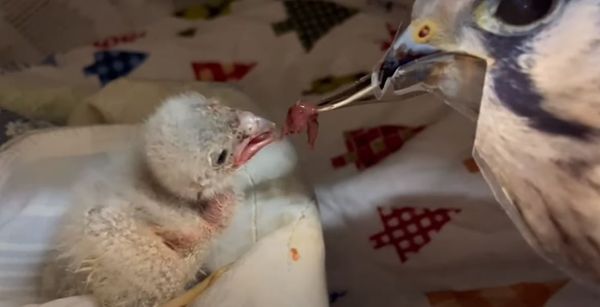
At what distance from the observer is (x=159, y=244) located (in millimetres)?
718

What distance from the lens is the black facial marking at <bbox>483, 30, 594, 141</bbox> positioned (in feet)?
1.52

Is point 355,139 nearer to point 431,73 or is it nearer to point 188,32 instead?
point 188,32

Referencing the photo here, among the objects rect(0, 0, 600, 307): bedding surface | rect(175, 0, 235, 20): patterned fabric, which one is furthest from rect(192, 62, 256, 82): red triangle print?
rect(175, 0, 235, 20): patterned fabric

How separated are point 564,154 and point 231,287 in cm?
34

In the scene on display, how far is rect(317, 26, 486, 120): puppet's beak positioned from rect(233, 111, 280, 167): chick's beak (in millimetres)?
207

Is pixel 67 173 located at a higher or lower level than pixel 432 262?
higher

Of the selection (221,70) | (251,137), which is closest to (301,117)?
(251,137)

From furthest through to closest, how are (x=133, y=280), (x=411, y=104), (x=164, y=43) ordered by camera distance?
Result: (x=164, y=43) < (x=411, y=104) < (x=133, y=280)

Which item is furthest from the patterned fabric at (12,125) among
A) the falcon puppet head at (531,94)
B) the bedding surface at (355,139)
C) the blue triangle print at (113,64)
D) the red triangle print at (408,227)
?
the falcon puppet head at (531,94)

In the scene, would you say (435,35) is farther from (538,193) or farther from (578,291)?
(578,291)

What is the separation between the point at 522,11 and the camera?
0.46m

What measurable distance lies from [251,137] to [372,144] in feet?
0.92

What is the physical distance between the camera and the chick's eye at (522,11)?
454mm

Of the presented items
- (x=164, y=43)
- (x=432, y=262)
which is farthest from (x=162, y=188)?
(x=164, y=43)
